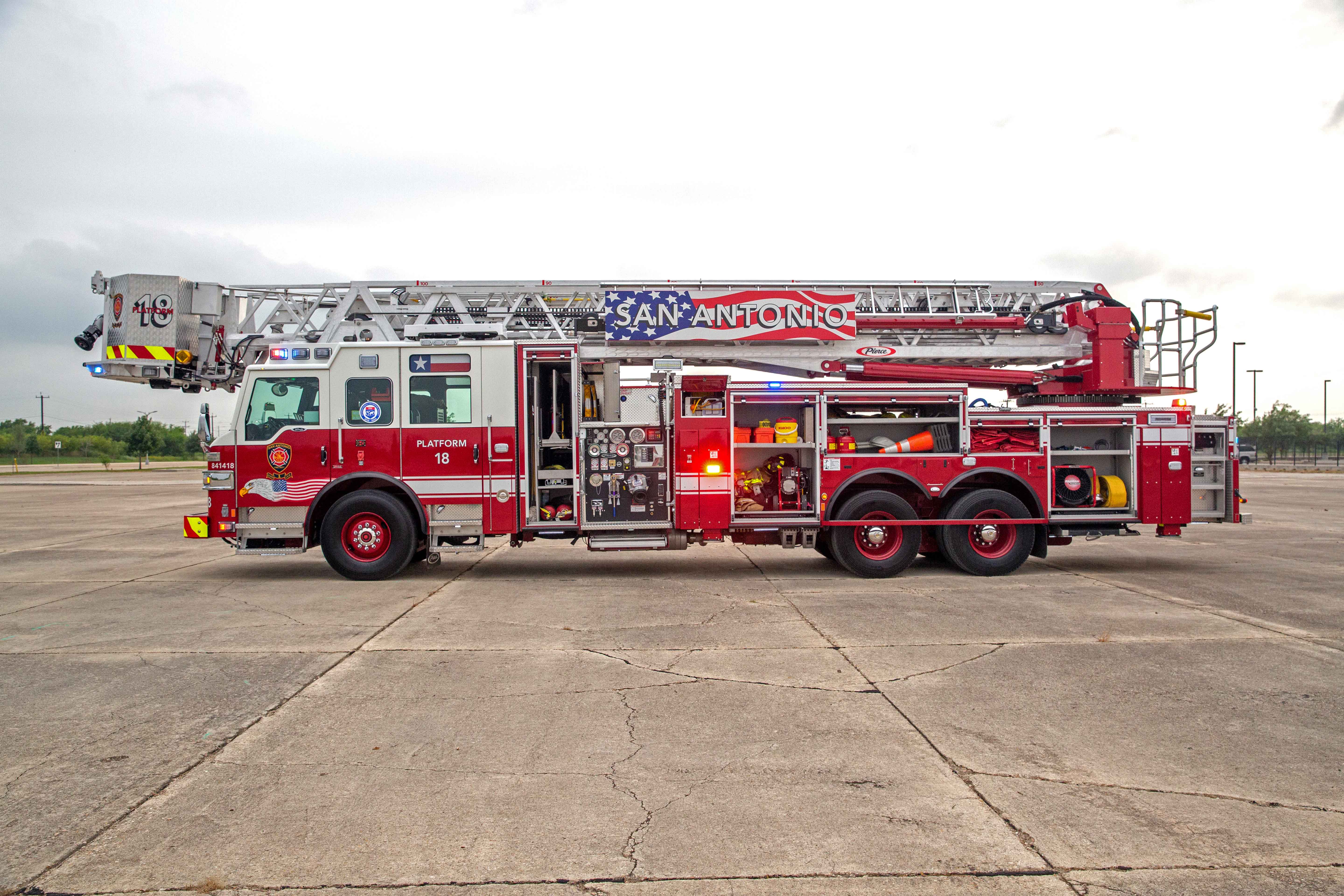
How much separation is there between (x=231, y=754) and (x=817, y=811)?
2892mm

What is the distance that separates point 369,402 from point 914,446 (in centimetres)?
630

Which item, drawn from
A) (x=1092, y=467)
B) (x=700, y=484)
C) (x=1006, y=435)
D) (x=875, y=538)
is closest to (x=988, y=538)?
(x=1006, y=435)

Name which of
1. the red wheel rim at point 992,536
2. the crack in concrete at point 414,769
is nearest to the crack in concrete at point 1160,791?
the crack in concrete at point 414,769

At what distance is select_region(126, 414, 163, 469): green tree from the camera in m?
62.4

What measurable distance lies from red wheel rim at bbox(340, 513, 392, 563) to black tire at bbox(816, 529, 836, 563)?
5.07 metres

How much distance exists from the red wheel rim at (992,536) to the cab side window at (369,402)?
685 cm

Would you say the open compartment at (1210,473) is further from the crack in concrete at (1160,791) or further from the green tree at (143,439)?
the green tree at (143,439)

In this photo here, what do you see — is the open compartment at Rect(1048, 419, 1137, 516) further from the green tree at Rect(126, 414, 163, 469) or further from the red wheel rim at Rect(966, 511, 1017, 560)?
the green tree at Rect(126, 414, 163, 469)

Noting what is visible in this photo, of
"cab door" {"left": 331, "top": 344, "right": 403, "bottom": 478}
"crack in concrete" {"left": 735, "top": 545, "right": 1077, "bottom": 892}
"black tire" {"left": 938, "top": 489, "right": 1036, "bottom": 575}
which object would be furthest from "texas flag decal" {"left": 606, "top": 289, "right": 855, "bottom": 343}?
"crack in concrete" {"left": 735, "top": 545, "right": 1077, "bottom": 892}

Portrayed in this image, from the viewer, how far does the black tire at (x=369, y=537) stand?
30.2 feet

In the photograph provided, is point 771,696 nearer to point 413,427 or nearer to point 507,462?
point 507,462

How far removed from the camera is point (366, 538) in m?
9.31

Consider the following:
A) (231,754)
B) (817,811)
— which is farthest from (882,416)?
(231,754)

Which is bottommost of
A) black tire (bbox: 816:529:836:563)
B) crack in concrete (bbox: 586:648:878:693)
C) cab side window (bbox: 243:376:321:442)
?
crack in concrete (bbox: 586:648:878:693)
